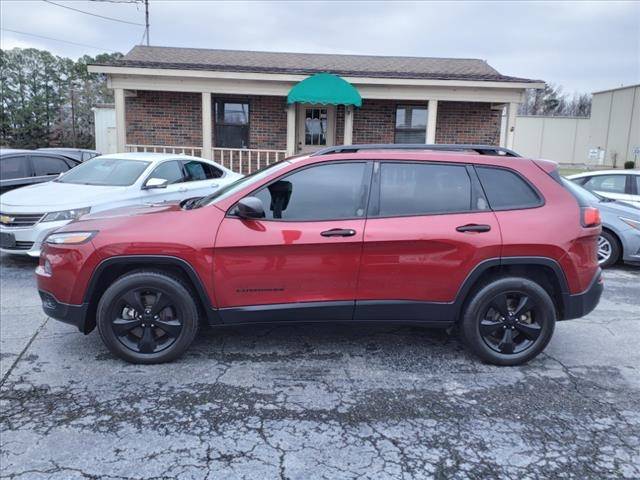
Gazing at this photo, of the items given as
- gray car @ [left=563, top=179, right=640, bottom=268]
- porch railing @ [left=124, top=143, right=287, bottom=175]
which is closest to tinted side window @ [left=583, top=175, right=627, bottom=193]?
gray car @ [left=563, top=179, right=640, bottom=268]

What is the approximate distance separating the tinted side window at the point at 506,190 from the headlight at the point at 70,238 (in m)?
3.02

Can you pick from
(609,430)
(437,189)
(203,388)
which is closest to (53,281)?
(203,388)

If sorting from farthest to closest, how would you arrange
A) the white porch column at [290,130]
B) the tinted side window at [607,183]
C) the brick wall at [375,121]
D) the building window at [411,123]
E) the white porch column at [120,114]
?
the building window at [411,123] < the brick wall at [375,121] < the white porch column at [290,130] < the white porch column at [120,114] < the tinted side window at [607,183]

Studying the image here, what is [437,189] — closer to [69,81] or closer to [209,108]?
[209,108]

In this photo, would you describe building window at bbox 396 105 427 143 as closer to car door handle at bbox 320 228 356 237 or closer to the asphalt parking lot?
the asphalt parking lot

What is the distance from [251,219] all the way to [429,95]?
10606mm

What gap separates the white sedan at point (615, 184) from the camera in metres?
8.30

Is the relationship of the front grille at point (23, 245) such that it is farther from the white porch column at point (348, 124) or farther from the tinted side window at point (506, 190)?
the white porch column at point (348, 124)

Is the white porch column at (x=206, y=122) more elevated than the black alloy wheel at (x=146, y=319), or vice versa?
the white porch column at (x=206, y=122)

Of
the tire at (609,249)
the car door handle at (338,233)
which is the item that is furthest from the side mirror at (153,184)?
the tire at (609,249)

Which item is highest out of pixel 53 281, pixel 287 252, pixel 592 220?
pixel 592 220

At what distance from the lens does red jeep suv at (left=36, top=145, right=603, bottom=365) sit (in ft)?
12.3

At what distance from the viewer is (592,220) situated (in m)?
3.94

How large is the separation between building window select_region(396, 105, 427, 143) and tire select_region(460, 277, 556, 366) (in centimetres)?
1140
